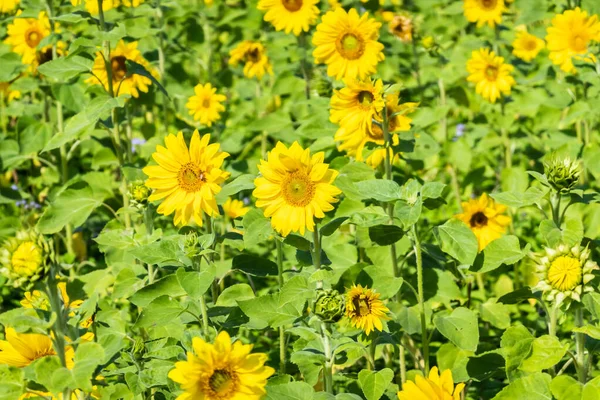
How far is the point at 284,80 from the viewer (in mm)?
4500

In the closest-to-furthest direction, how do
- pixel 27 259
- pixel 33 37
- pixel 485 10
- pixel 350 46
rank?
pixel 27 259
pixel 350 46
pixel 33 37
pixel 485 10

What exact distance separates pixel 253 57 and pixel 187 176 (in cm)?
264

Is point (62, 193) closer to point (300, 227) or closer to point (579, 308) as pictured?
point (300, 227)

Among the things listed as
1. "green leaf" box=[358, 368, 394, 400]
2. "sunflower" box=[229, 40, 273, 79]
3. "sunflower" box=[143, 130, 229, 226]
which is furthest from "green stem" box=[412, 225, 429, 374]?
"sunflower" box=[229, 40, 273, 79]

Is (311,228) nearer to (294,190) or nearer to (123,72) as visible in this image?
(294,190)

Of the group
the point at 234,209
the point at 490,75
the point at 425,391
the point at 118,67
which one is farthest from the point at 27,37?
the point at 425,391

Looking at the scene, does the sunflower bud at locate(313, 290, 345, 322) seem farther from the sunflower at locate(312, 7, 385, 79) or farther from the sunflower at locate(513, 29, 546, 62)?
the sunflower at locate(513, 29, 546, 62)

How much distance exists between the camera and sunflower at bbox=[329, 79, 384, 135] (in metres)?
3.03

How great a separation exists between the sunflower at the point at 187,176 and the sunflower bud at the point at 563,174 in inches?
38.5

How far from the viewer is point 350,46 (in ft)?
11.5

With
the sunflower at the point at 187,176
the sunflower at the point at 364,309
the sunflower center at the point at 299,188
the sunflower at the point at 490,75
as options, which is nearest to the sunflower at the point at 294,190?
the sunflower center at the point at 299,188

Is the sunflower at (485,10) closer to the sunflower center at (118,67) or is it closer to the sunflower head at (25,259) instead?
the sunflower center at (118,67)

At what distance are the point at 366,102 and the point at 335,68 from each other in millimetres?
504

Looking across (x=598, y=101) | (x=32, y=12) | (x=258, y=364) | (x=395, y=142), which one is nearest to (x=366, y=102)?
(x=395, y=142)
